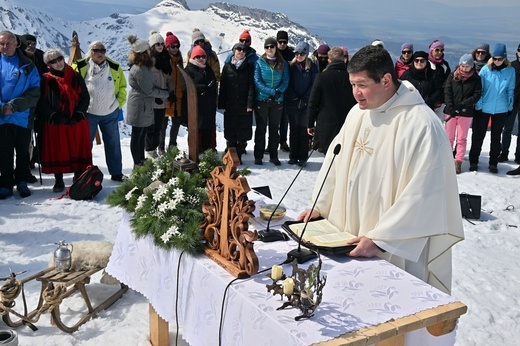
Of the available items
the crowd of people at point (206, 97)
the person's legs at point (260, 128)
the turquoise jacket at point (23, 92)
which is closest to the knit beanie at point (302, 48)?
the crowd of people at point (206, 97)

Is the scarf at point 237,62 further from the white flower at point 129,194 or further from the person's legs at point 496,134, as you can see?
the white flower at point 129,194

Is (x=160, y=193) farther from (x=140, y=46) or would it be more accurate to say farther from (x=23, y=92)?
(x=140, y=46)

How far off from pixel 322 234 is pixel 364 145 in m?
0.60

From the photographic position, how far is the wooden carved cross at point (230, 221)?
2811mm

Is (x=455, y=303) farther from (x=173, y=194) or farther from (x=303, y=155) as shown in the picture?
(x=303, y=155)

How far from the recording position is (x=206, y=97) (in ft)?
28.6

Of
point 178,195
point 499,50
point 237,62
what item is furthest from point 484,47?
point 178,195

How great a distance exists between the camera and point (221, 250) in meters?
3.02

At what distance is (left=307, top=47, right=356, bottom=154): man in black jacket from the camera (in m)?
8.05

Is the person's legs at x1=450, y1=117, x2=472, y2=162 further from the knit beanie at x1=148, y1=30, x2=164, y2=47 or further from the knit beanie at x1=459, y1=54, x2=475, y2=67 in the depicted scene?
the knit beanie at x1=148, y1=30, x2=164, y2=47

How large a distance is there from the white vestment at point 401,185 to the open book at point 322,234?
0.16 meters

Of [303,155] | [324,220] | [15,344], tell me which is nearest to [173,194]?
[324,220]

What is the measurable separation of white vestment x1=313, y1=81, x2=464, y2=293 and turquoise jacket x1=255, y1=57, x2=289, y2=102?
18.3ft

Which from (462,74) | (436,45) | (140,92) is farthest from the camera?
(436,45)
